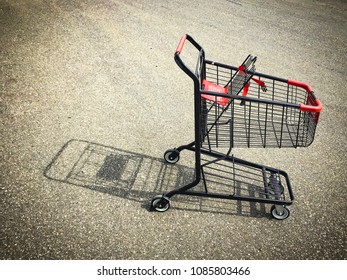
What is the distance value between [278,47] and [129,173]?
16.4 feet

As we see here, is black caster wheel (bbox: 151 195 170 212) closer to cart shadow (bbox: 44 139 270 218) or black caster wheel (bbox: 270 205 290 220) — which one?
cart shadow (bbox: 44 139 270 218)

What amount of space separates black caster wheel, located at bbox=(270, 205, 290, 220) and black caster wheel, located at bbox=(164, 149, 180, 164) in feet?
3.88

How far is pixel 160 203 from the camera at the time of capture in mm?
2650

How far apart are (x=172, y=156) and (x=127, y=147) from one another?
60 centimetres

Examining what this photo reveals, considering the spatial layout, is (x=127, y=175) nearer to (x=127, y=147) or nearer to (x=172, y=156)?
(x=127, y=147)

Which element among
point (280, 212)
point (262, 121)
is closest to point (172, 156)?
point (262, 121)

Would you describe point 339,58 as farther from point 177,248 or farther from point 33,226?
point 33,226

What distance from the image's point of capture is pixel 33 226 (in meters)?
2.46

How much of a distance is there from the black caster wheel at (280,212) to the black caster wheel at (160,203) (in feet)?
3.50

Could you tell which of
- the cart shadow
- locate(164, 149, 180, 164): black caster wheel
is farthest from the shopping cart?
the cart shadow

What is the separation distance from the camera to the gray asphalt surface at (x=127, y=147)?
250cm

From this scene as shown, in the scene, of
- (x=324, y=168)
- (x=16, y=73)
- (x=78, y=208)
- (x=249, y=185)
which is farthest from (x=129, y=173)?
(x=16, y=73)

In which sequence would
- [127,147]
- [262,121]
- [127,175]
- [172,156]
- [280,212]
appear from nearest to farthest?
[262,121] → [280,212] → [127,175] → [172,156] → [127,147]

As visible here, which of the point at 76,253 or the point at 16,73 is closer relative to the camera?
the point at 76,253
